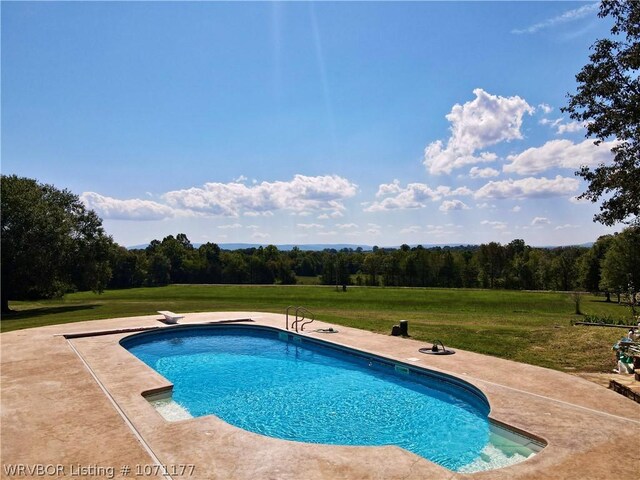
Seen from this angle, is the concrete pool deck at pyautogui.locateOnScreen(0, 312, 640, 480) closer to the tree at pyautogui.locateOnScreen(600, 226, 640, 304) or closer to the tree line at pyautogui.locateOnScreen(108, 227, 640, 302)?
the tree at pyautogui.locateOnScreen(600, 226, 640, 304)

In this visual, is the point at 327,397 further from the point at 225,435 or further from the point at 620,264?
the point at 620,264

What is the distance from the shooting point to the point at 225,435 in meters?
6.14

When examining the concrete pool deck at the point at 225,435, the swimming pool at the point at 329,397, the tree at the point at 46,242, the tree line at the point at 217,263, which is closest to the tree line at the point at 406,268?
the tree line at the point at 217,263

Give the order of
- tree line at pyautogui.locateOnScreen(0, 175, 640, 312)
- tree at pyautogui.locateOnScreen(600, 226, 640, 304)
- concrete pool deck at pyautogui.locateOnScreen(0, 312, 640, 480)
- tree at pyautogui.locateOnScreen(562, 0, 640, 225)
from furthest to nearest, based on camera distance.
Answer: tree at pyautogui.locateOnScreen(600, 226, 640, 304)
tree line at pyautogui.locateOnScreen(0, 175, 640, 312)
tree at pyautogui.locateOnScreen(562, 0, 640, 225)
concrete pool deck at pyautogui.locateOnScreen(0, 312, 640, 480)

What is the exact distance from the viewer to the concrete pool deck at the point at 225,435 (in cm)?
506

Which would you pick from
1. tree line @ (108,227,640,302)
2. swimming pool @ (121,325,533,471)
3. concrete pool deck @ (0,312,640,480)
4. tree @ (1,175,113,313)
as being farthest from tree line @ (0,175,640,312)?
swimming pool @ (121,325,533,471)

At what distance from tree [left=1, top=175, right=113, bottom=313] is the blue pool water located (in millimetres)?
14184

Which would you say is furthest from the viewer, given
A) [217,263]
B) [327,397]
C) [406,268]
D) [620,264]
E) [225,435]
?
[217,263]

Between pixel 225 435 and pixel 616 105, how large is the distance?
554 inches

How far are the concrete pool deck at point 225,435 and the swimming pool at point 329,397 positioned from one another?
27.3 inches

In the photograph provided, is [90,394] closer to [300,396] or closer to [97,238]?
[300,396]

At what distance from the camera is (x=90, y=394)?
26.4 feet

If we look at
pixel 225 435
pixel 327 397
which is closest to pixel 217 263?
pixel 327 397

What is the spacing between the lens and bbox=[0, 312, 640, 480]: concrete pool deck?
506 cm
